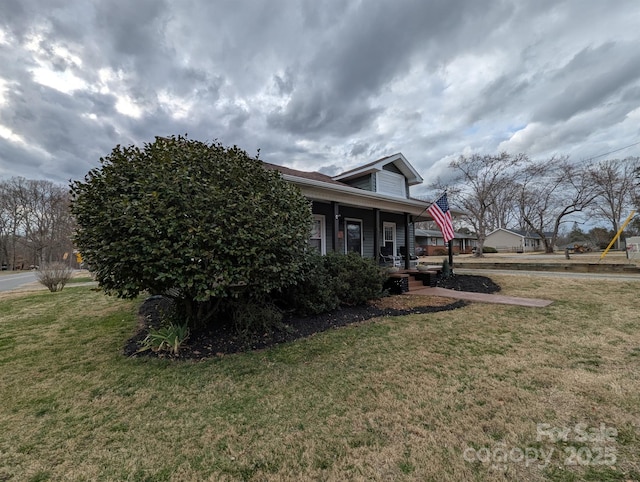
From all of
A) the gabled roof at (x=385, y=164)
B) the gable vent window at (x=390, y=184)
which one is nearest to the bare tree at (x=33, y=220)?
the gabled roof at (x=385, y=164)

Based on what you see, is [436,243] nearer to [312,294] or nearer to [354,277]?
[354,277]

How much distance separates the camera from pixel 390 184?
12.1 meters

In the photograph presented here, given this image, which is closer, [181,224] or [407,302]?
[181,224]

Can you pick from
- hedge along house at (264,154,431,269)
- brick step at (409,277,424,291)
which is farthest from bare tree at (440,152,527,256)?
brick step at (409,277,424,291)

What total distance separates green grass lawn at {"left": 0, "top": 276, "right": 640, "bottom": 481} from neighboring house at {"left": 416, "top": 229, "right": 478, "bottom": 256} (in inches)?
1321

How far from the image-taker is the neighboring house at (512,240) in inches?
1933

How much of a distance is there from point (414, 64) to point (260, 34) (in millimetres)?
5372

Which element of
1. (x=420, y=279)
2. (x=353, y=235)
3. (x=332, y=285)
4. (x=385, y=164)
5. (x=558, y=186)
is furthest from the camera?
(x=558, y=186)

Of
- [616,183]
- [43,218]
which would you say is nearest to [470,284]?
[616,183]

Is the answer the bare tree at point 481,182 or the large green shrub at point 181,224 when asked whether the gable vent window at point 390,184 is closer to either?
the large green shrub at point 181,224

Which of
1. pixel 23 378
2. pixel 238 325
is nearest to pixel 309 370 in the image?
pixel 238 325

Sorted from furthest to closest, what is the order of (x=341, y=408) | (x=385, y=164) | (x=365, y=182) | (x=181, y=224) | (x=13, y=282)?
(x=13, y=282)
(x=385, y=164)
(x=365, y=182)
(x=181, y=224)
(x=341, y=408)

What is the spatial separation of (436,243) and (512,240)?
15053mm

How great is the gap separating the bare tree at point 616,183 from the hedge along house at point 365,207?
2479 centimetres
